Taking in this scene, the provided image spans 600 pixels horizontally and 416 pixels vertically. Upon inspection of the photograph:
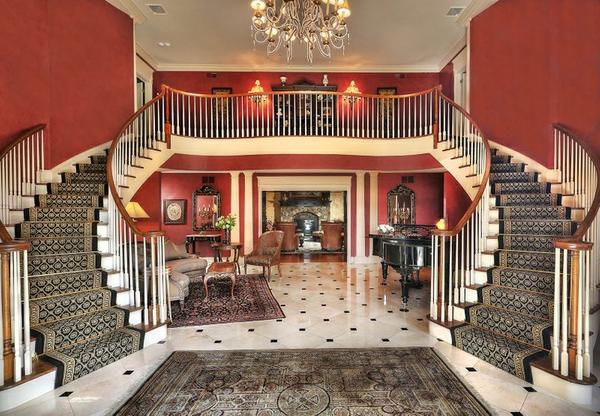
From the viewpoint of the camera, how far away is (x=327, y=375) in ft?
9.66

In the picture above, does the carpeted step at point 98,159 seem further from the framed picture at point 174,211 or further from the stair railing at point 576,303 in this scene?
the stair railing at point 576,303

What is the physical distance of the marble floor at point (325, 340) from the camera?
251 cm

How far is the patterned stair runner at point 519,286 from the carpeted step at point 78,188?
5.13 meters

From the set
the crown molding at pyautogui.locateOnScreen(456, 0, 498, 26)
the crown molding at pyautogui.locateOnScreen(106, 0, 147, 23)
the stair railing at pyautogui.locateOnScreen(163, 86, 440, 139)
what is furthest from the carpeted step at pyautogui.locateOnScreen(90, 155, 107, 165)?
the crown molding at pyautogui.locateOnScreen(456, 0, 498, 26)

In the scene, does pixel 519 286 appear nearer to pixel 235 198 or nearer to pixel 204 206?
pixel 235 198

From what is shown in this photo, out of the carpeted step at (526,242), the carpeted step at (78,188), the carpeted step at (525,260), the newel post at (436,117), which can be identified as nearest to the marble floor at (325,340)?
the carpeted step at (525,260)

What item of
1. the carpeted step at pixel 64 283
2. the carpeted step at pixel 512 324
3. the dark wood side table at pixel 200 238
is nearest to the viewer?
the carpeted step at pixel 512 324

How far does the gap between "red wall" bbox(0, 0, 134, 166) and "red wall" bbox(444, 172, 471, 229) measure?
278 inches

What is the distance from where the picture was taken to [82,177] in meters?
4.95

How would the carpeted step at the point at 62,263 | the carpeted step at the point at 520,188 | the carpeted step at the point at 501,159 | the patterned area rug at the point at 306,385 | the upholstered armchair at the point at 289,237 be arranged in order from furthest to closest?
the upholstered armchair at the point at 289,237
the carpeted step at the point at 501,159
the carpeted step at the point at 520,188
the carpeted step at the point at 62,263
the patterned area rug at the point at 306,385

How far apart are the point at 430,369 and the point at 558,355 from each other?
1.03 meters

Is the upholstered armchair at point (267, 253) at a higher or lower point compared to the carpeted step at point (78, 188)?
lower

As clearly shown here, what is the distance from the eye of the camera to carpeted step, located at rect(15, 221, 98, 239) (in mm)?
3779

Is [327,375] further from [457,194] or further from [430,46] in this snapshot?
[430,46]
